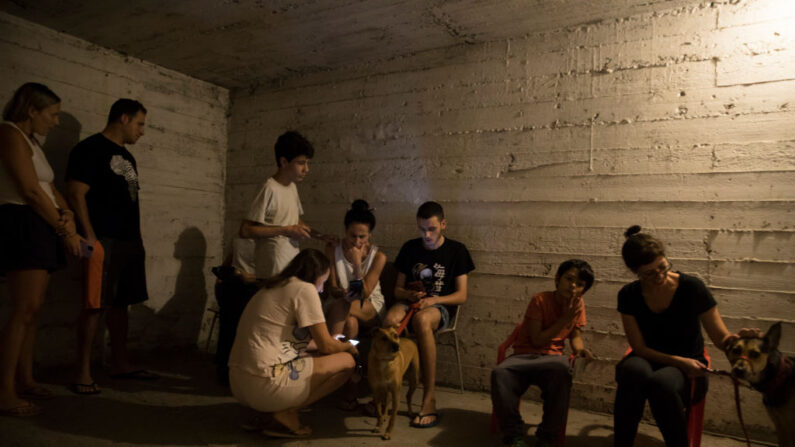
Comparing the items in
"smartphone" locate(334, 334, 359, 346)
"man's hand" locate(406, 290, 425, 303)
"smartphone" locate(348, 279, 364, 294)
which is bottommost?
"smartphone" locate(334, 334, 359, 346)

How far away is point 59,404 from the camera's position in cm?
304

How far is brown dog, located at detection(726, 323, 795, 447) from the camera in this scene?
2129 mm

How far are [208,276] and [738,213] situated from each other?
4.45 m

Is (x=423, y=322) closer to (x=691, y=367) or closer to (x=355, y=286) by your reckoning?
(x=355, y=286)

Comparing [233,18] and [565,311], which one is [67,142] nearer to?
[233,18]

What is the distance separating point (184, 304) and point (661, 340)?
406 cm

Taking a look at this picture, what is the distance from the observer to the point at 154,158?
4555 mm

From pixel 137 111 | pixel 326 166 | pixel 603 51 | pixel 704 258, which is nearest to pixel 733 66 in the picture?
pixel 603 51

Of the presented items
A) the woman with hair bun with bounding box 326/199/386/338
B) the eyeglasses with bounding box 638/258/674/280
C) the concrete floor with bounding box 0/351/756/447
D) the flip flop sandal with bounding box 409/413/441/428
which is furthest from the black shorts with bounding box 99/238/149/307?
the eyeglasses with bounding box 638/258/674/280

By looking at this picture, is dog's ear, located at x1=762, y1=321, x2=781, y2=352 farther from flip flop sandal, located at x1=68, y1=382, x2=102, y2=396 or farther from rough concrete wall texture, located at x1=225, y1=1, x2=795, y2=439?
flip flop sandal, located at x1=68, y1=382, x2=102, y2=396

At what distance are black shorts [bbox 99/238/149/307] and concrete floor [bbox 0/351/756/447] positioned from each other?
0.60 m

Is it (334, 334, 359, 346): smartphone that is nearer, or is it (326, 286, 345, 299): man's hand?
(334, 334, 359, 346): smartphone

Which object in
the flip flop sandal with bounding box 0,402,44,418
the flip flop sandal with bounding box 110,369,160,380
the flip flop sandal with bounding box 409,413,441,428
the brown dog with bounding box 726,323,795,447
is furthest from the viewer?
the flip flop sandal with bounding box 110,369,160,380

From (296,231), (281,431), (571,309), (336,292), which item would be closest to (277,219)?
(296,231)
